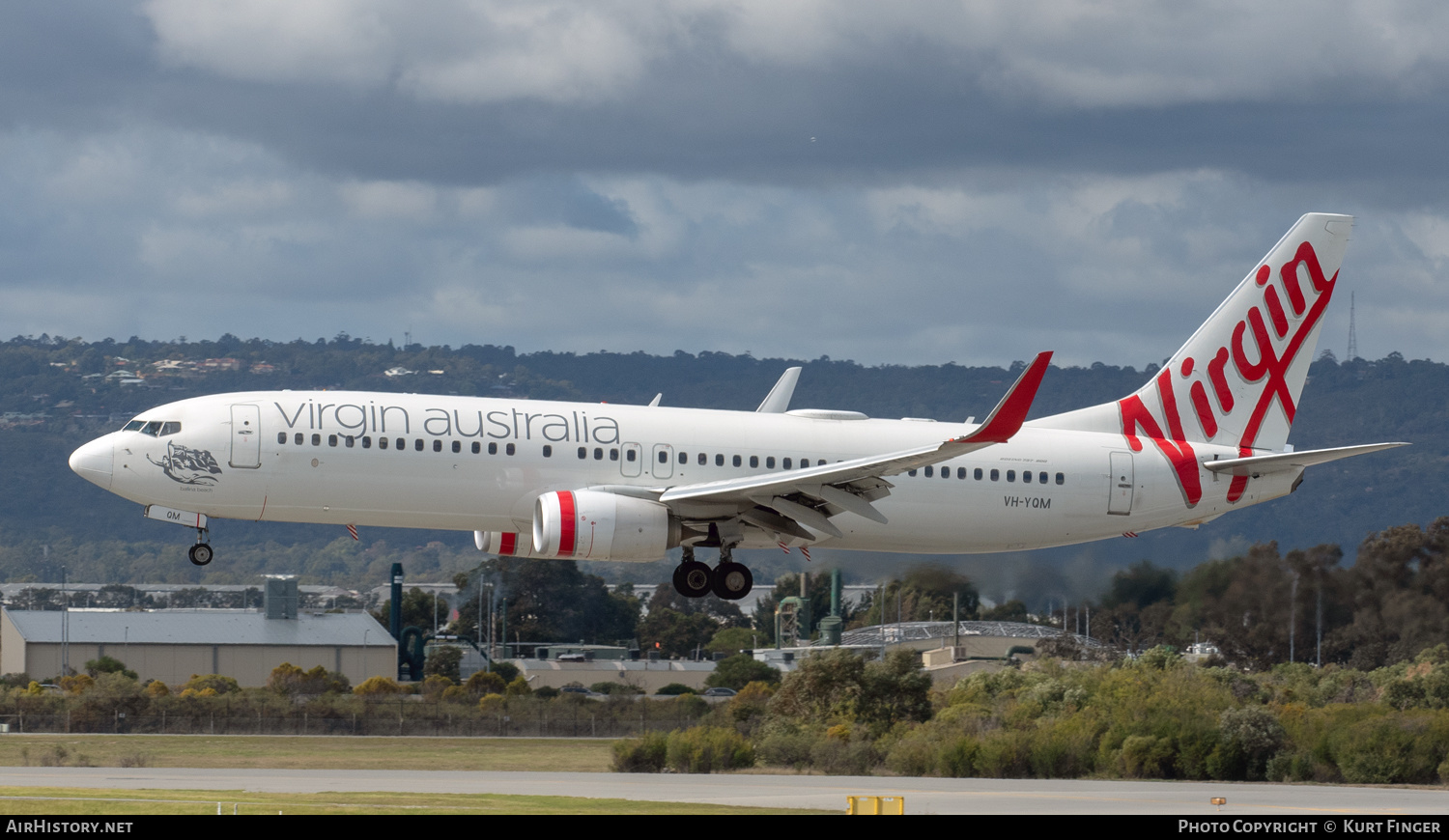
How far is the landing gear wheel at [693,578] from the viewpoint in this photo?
40.1 metres

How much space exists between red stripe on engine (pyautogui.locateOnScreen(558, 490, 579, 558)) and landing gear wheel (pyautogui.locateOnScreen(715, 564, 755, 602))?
3.71 metres

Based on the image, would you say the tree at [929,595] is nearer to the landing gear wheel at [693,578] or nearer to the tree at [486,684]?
the landing gear wheel at [693,578]

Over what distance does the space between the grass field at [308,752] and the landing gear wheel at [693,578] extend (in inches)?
809

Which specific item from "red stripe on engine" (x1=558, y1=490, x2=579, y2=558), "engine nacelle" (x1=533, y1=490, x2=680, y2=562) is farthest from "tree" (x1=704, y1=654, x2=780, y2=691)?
"red stripe on engine" (x1=558, y1=490, x2=579, y2=558)

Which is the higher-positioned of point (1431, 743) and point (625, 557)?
point (625, 557)

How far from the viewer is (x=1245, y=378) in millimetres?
45469

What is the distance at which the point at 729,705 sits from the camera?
74938mm

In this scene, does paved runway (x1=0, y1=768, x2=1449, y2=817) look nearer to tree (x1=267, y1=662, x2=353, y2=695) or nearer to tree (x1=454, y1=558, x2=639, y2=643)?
tree (x1=267, y1=662, x2=353, y2=695)

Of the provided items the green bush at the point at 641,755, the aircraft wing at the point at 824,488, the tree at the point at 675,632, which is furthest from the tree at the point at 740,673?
the aircraft wing at the point at 824,488

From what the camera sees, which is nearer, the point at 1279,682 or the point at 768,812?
the point at 768,812

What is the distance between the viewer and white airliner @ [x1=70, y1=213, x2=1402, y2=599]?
38219mm
